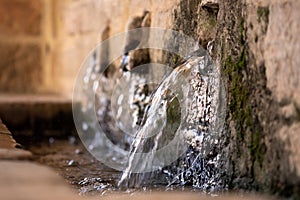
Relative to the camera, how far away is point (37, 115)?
311cm

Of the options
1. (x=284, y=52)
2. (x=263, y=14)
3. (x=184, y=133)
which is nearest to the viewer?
(x=284, y=52)

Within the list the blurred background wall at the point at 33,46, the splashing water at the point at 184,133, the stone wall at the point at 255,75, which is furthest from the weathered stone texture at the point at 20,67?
the splashing water at the point at 184,133

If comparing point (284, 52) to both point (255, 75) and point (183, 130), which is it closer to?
point (255, 75)

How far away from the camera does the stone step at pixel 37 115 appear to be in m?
3.03

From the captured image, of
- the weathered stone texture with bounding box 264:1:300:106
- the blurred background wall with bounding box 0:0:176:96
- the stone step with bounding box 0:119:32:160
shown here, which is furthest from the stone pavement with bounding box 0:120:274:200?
the blurred background wall with bounding box 0:0:176:96

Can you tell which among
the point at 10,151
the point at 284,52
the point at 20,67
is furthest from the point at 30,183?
the point at 20,67

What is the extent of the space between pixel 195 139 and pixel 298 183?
61cm

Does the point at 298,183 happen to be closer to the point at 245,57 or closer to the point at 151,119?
the point at 245,57

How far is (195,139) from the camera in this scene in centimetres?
180

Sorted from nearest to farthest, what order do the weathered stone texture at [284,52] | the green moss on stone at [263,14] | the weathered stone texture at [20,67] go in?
the weathered stone texture at [284,52] < the green moss on stone at [263,14] < the weathered stone texture at [20,67]

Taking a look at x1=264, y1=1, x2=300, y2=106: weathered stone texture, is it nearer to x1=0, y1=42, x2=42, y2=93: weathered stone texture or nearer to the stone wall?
the stone wall

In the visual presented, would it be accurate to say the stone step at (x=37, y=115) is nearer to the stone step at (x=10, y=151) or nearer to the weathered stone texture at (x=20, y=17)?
the weathered stone texture at (x=20, y=17)

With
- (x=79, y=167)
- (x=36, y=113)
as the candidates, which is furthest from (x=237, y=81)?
(x=36, y=113)

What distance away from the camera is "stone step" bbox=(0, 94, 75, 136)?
303cm
